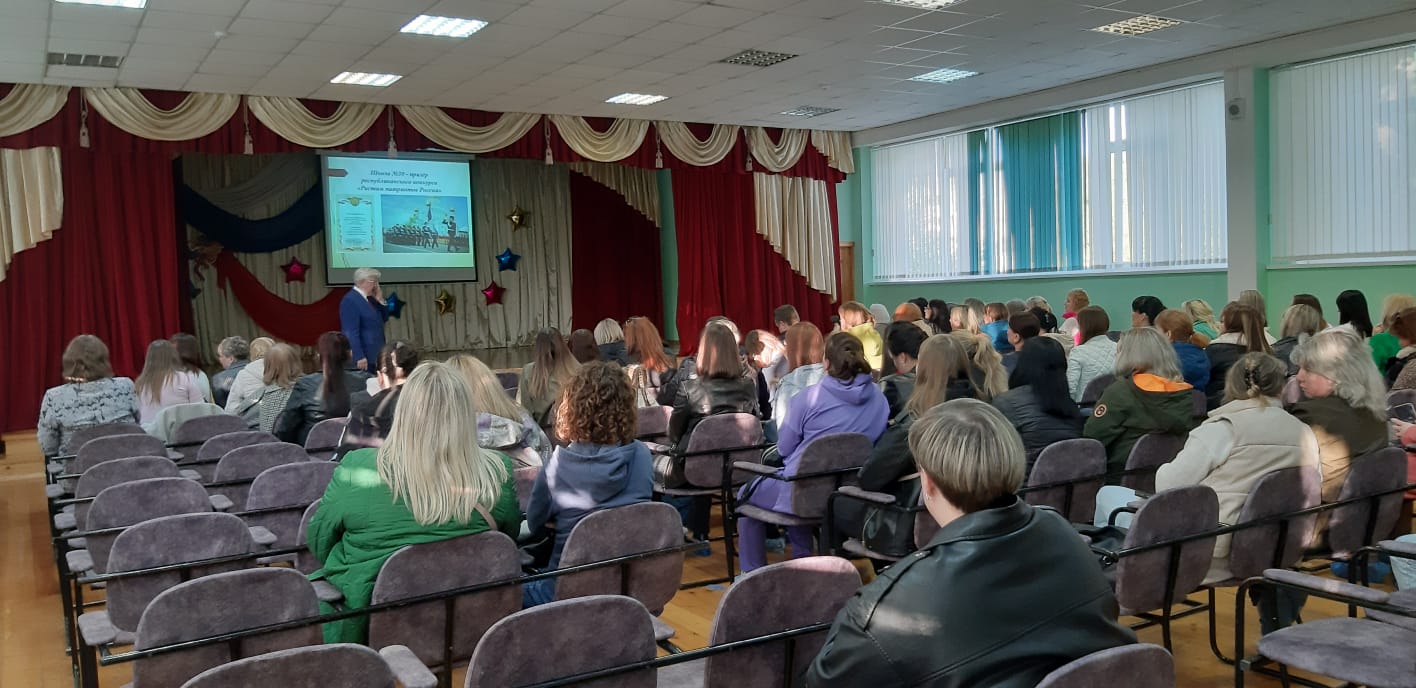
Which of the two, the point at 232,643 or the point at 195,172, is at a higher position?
the point at 195,172

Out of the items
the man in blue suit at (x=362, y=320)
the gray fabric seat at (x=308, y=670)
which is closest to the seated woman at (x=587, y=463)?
the gray fabric seat at (x=308, y=670)

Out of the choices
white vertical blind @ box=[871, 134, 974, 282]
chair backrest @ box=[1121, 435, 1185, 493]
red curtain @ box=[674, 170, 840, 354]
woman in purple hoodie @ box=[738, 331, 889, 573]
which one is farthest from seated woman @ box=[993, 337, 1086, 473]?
white vertical blind @ box=[871, 134, 974, 282]

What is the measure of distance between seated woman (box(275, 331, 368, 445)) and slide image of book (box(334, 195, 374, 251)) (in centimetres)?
668

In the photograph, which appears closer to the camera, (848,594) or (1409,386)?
(848,594)

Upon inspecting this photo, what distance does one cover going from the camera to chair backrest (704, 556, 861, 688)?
7.24ft

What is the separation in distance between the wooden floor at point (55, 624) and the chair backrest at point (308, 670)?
180 centimetres

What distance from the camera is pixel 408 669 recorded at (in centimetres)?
201

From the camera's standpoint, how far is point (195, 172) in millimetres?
11766

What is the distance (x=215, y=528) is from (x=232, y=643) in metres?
0.78

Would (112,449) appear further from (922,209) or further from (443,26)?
(922,209)

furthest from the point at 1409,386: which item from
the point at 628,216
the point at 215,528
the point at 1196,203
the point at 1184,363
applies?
the point at 628,216

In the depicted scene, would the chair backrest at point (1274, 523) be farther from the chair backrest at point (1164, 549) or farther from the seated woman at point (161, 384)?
the seated woman at point (161, 384)

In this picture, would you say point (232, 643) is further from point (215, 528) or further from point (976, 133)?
point (976, 133)

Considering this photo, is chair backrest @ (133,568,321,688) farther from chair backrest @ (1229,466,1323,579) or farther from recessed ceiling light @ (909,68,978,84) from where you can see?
recessed ceiling light @ (909,68,978,84)
